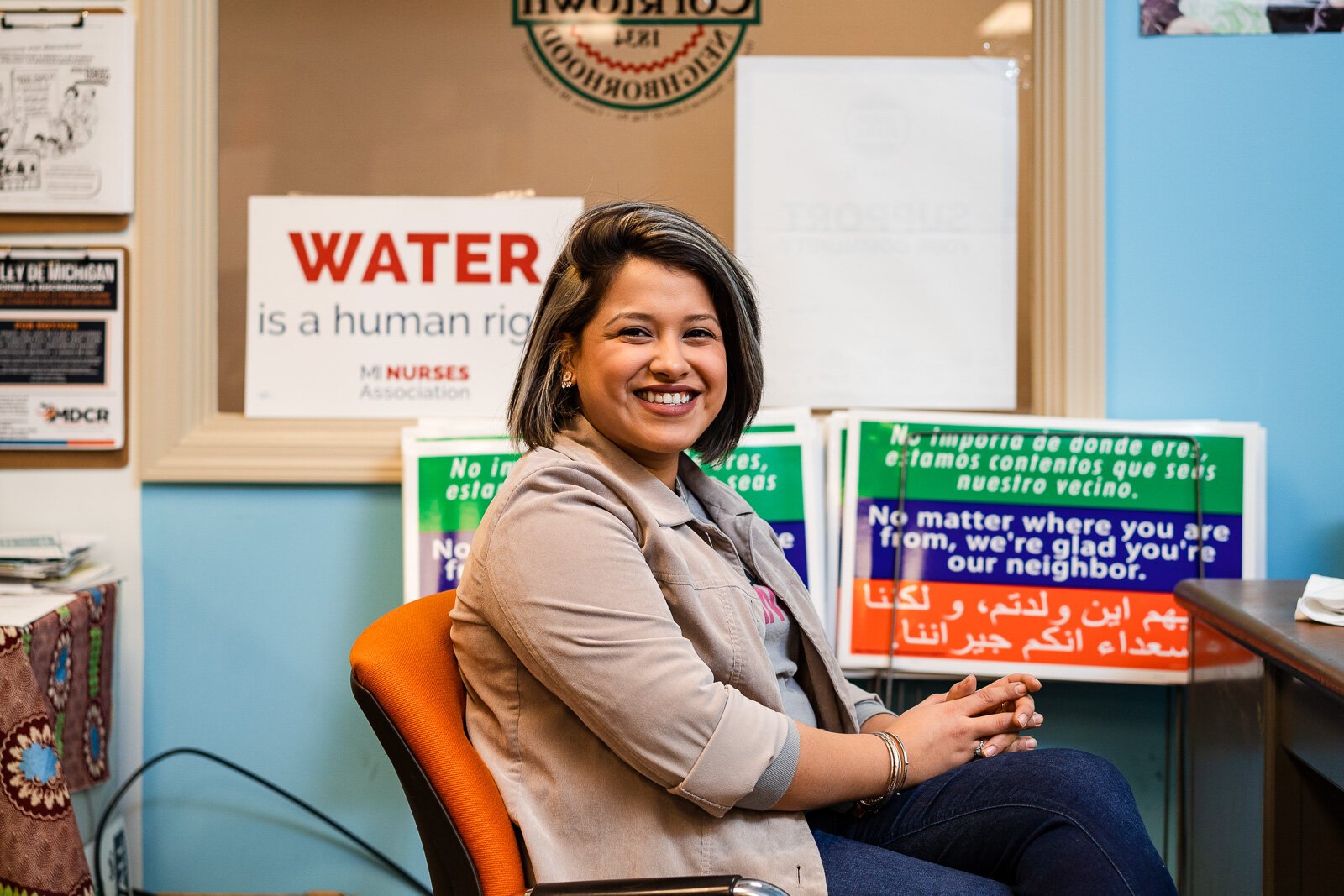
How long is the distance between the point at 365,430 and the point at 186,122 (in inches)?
27.7

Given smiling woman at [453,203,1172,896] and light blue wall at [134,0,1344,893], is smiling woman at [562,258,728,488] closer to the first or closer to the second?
smiling woman at [453,203,1172,896]

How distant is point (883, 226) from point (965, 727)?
1.11m

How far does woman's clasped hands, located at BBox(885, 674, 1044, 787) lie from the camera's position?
116 cm

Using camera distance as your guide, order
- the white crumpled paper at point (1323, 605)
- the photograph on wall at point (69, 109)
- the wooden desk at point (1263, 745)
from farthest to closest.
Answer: the photograph on wall at point (69, 109), the white crumpled paper at point (1323, 605), the wooden desk at point (1263, 745)

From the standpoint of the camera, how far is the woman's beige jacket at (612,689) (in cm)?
97

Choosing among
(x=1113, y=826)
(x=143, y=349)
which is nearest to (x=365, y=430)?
(x=143, y=349)

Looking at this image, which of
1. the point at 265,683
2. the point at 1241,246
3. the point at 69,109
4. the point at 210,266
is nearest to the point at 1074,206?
the point at 1241,246

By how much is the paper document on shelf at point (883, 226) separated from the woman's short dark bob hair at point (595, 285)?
2.52ft

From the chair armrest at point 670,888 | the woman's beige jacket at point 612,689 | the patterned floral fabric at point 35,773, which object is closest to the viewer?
the chair armrest at point 670,888

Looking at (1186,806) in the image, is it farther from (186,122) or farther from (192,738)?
(186,122)

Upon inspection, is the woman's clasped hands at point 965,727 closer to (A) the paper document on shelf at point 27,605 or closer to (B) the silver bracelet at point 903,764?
(B) the silver bracelet at point 903,764

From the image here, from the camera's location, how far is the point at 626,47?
79.4 inches

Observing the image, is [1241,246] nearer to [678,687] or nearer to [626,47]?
[626,47]

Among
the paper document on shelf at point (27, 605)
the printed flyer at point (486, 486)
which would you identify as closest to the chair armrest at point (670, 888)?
the printed flyer at point (486, 486)
